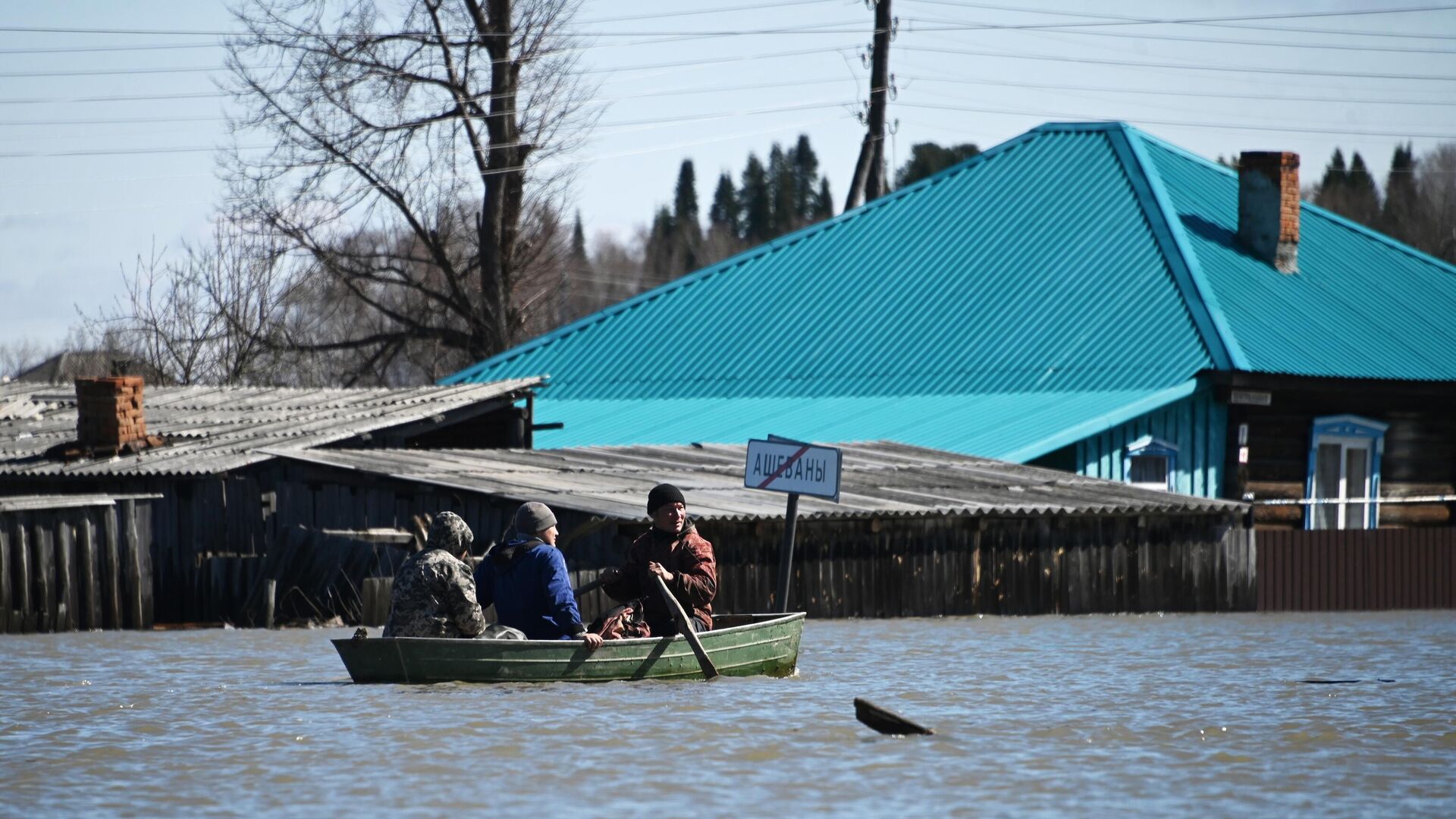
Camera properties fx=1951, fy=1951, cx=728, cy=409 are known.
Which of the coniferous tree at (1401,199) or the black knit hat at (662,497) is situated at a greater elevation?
the coniferous tree at (1401,199)

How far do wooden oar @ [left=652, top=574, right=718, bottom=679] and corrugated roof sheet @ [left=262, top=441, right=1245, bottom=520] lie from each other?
4462 mm

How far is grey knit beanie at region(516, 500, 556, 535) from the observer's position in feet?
46.5

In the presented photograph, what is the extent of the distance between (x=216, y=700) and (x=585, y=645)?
2.77 metres

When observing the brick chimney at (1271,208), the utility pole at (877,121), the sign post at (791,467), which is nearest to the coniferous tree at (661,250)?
the utility pole at (877,121)

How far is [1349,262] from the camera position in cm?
3497

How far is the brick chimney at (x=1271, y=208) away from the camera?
33.2 m

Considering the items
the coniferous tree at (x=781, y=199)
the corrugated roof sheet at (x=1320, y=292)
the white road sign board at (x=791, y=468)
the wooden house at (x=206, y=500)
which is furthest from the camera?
the coniferous tree at (x=781, y=199)

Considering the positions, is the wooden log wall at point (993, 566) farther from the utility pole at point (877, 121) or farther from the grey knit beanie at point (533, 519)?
the utility pole at point (877, 121)

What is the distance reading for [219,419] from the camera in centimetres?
2662

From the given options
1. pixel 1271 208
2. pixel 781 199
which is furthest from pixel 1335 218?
pixel 781 199

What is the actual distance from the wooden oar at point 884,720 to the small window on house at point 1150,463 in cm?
1662

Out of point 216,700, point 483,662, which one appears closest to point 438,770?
point 483,662

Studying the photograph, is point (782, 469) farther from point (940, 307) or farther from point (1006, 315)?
point (940, 307)

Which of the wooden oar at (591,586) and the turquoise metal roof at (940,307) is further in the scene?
the turquoise metal roof at (940,307)
